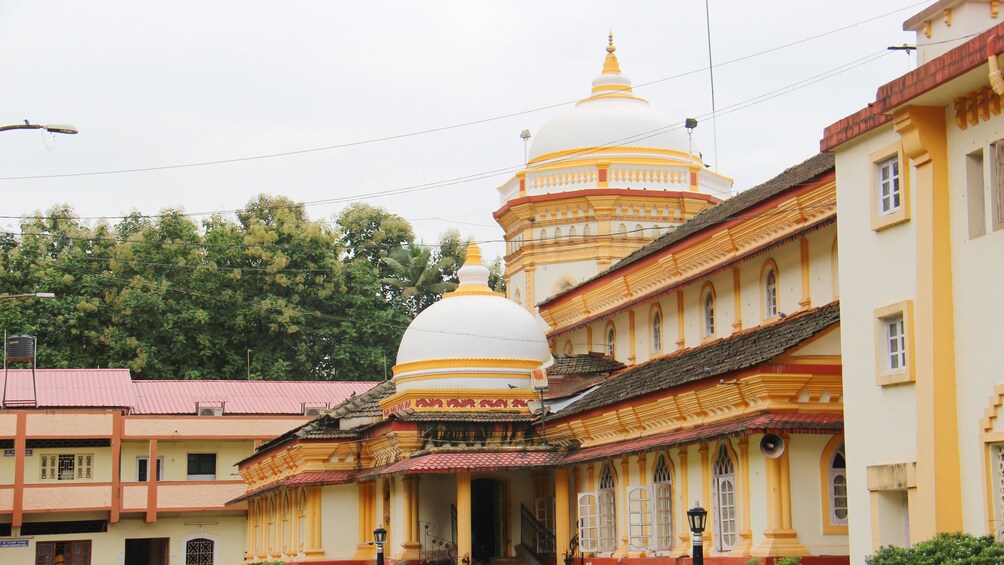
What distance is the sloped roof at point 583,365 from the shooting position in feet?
122

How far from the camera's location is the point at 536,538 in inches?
1420

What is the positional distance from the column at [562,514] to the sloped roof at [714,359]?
140 centimetres

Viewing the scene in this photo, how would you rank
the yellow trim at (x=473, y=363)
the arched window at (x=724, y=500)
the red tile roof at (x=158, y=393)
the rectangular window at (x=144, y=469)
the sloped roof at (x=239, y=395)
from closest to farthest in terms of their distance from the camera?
the arched window at (x=724, y=500) → the yellow trim at (x=473, y=363) → the rectangular window at (x=144, y=469) → the red tile roof at (x=158, y=393) → the sloped roof at (x=239, y=395)

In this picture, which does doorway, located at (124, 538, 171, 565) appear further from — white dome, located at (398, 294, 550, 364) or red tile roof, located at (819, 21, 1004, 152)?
red tile roof, located at (819, 21, 1004, 152)

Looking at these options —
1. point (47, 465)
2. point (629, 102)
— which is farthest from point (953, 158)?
point (47, 465)

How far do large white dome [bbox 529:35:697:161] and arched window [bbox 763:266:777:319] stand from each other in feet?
46.3

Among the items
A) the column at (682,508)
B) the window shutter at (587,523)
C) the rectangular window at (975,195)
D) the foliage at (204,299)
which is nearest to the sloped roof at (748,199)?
the column at (682,508)

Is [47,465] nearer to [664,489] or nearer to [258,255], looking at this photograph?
[258,255]

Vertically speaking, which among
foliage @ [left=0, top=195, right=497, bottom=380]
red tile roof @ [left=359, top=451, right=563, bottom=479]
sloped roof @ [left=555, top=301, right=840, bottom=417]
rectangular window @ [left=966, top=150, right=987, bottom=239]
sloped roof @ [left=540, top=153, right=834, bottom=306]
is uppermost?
foliage @ [left=0, top=195, right=497, bottom=380]

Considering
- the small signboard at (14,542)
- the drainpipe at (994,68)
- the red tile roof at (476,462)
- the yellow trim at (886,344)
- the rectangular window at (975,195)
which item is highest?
the drainpipe at (994,68)

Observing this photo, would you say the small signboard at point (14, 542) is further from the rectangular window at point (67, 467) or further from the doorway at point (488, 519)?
the doorway at point (488, 519)

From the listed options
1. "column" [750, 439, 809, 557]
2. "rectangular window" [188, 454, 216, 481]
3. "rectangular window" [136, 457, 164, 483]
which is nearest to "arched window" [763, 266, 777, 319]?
"column" [750, 439, 809, 557]

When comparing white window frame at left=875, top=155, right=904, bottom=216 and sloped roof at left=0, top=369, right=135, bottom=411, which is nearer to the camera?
white window frame at left=875, top=155, right=904, bottom=216

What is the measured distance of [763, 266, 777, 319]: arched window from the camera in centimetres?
2997
